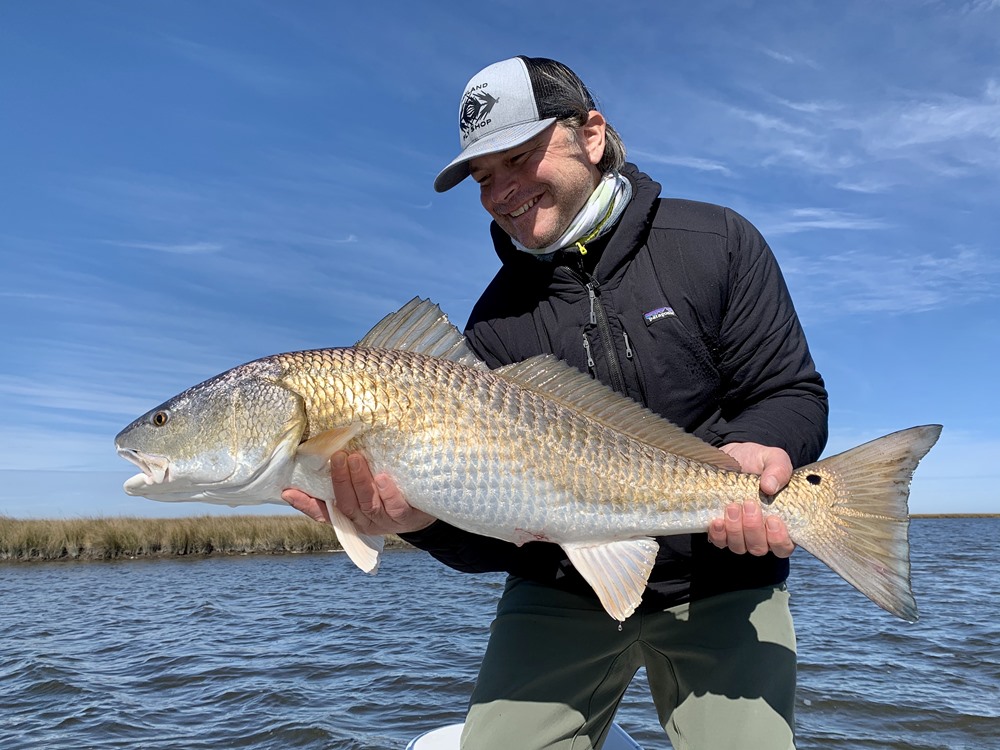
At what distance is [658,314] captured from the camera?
3.52 m

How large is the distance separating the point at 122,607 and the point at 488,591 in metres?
8.50

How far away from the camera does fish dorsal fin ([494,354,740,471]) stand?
3.23m

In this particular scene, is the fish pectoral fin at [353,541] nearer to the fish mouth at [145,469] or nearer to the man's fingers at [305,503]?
the man's fingers at [305,503]

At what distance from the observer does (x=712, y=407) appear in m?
3.65

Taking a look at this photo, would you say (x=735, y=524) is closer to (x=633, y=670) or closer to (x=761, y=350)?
(x=761, y=350)

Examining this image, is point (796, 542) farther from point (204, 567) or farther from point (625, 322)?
point (204, 567)

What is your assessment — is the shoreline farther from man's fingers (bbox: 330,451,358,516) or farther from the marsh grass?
man's fingers (bbox: 330,451,358,516)

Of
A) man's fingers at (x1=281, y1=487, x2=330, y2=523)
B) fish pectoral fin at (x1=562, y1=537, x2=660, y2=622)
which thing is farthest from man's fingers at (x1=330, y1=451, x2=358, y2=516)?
fish pectoral fin at (x1=562, y1=537, x2=660, y2=622)

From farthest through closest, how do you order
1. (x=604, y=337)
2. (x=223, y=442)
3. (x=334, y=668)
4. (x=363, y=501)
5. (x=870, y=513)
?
(x=334, y=668) < (x=604, y=337) < (x=223, y=442) < (x=363, y=501) < (x=870, y=513)

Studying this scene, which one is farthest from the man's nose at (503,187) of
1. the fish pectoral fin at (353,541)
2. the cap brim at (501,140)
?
the fish pectoral fin at (353,541)

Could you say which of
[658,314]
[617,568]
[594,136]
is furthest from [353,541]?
[594,136]

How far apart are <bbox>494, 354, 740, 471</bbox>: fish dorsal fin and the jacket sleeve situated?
0.27 meters

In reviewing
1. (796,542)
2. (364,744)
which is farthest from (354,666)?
(796,542)

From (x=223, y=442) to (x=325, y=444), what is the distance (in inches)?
21.9
